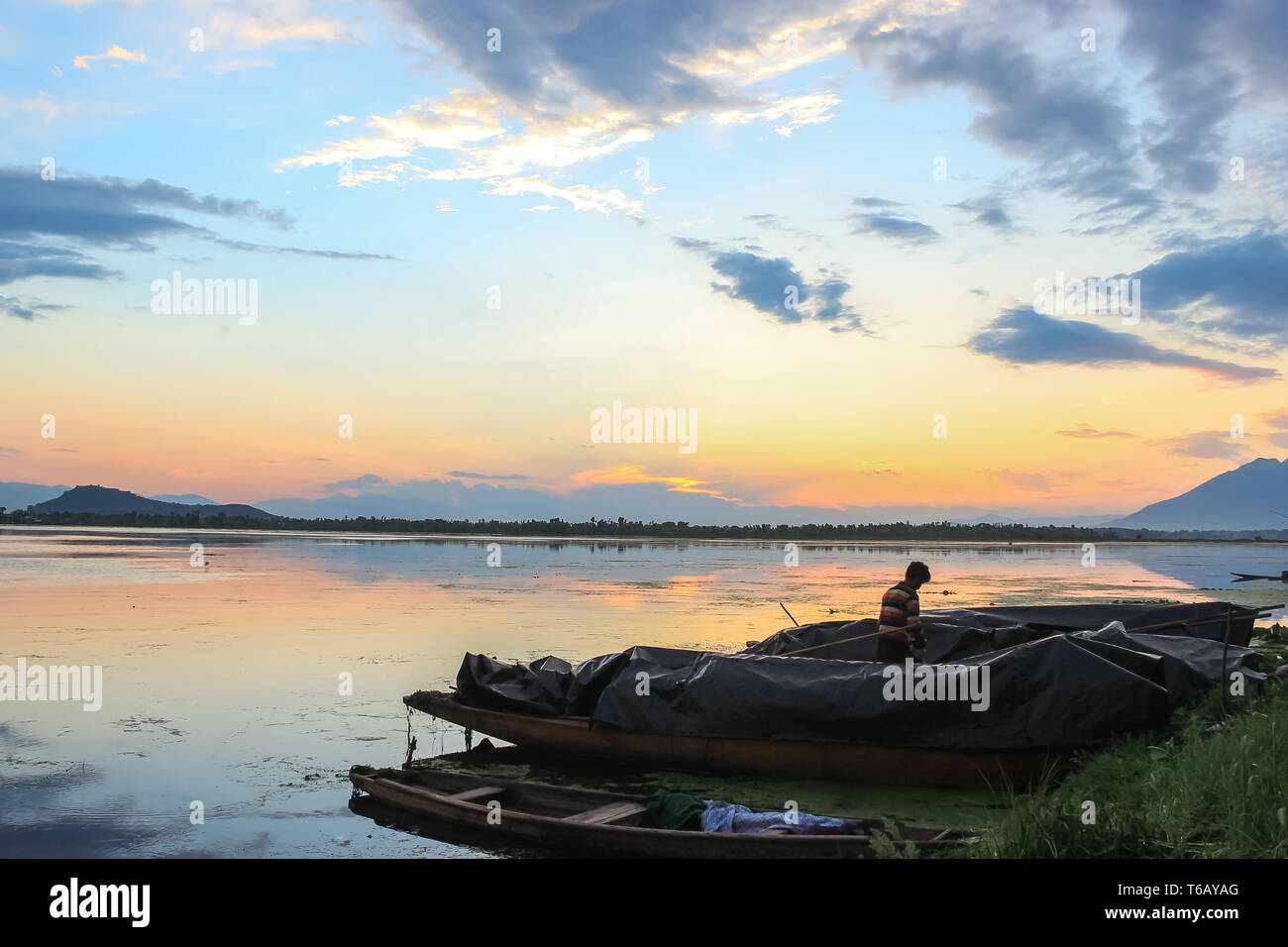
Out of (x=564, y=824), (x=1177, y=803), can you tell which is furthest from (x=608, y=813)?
(x=1177, y=803)

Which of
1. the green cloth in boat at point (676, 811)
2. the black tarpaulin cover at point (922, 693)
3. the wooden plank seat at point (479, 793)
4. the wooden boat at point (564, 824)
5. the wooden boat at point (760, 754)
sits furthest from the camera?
the wooden boat at point (760, 754)

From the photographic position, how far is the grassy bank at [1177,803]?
5055 mm

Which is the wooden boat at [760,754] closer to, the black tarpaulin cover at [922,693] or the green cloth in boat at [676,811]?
the black tarpaulin cover at [922,693]

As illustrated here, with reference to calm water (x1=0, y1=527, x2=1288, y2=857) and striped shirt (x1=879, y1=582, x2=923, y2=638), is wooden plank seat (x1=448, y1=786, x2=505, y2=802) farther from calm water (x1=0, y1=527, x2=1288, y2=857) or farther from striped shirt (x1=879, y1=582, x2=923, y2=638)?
striped shirt (x1=879, y1=582, x2=923, y2=638)

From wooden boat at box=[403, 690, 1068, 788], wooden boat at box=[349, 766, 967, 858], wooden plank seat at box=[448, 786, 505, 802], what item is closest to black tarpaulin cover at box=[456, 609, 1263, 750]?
wooden boat at box=[403, 690, 1068, 788]

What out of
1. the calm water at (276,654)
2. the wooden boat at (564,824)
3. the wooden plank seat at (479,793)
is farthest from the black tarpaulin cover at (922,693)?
the calm water at (276,654)

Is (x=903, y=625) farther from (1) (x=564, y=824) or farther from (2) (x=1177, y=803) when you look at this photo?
(1) (x=564, y=824)

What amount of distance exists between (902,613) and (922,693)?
1.37 m

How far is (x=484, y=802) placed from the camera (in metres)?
8.37

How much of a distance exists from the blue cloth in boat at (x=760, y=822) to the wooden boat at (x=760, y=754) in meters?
1.95

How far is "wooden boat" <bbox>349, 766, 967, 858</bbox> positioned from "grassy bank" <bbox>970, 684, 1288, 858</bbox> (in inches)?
40.4
